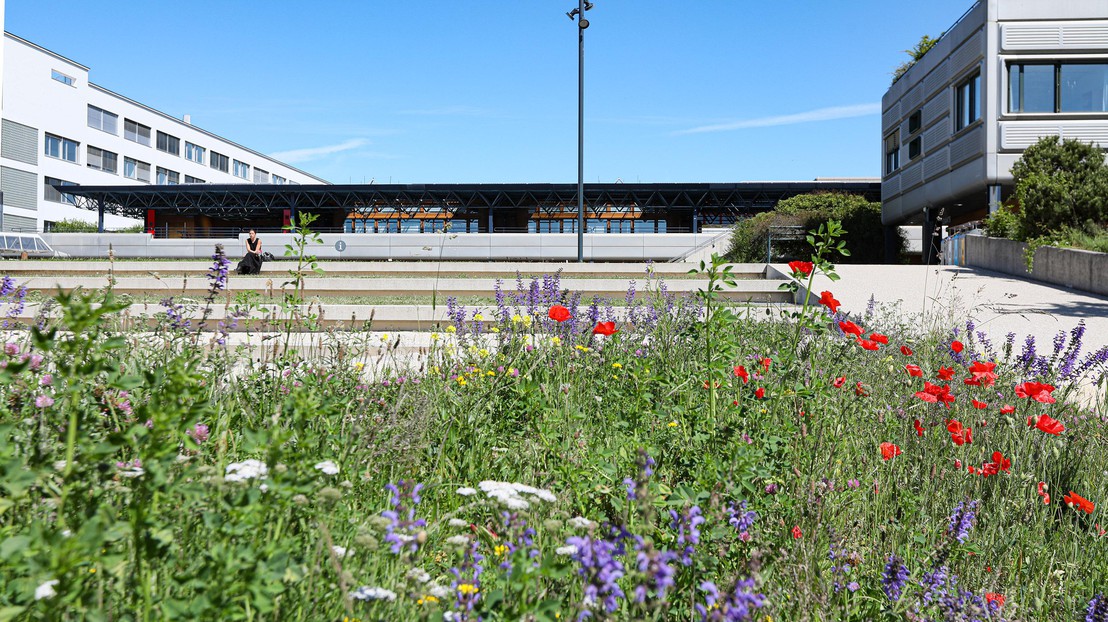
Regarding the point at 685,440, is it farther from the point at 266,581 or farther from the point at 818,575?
the point at 266,581

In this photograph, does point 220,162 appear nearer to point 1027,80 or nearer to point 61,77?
point 61,77

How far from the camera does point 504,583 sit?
59.9 inches

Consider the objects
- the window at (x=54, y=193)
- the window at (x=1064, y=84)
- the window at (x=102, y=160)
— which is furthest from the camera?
the window at (x=102, y=160)

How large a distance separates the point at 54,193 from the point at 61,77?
8934mm

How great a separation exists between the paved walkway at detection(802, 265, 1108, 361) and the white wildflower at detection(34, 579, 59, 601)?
5.67 meters

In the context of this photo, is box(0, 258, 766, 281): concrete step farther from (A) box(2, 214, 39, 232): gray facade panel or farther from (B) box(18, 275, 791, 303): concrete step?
(A) box(2, 214, 39, 232): gray facade panel

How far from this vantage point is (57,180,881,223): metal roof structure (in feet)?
152

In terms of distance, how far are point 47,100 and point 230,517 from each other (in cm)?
6571

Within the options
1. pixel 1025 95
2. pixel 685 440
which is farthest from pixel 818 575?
pixel 1025 95

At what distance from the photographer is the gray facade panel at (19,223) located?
163ft

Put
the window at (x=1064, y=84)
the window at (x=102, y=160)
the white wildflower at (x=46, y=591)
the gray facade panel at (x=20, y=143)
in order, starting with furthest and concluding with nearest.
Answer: the window at (x=102, y=160) < the gray facade panel at (x=20, y=143) < the window at (x=1064, y=84) < the white wildflower at (x=46, y=591)

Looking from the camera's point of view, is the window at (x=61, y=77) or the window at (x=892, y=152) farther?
the window at (x=61, y=77)

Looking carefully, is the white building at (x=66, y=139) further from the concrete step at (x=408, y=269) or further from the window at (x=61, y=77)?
the concrete step at (x=408, y=269)

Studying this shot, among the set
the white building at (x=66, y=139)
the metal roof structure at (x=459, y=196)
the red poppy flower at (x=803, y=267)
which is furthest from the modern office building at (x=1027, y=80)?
the white building at (x=66, y=139)
